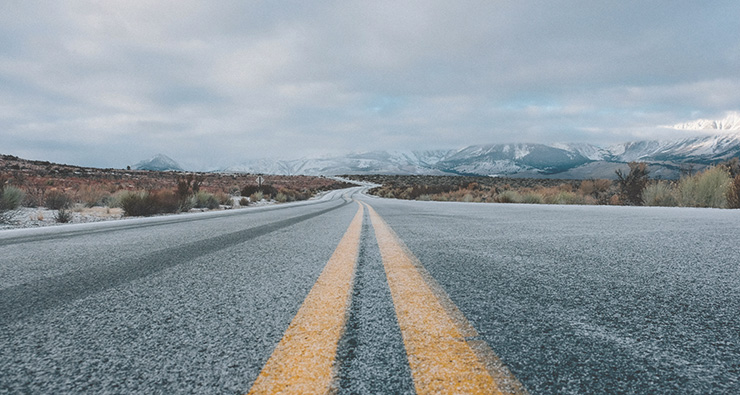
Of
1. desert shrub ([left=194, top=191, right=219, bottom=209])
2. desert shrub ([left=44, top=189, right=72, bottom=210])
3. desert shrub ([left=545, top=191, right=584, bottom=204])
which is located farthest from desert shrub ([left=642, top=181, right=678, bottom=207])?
desert shrub ([left=44, top=189, right=72, bottom=210])

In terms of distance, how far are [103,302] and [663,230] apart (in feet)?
13.4

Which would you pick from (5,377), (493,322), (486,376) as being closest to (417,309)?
(493,322)

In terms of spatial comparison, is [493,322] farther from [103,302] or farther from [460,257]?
[103,302]

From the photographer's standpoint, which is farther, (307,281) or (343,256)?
(343,256)

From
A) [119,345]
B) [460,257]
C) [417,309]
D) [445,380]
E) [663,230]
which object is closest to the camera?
[445,380]

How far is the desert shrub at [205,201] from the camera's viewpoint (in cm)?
1405

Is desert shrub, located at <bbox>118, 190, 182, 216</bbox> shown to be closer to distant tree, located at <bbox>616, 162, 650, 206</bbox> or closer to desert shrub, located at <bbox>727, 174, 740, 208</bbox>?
desert shrub, located at <bbox>727, 174, 740, 208</bbox>

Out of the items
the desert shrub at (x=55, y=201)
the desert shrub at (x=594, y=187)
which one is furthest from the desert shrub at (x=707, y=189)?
the desert shrub at (x=55, y=201)

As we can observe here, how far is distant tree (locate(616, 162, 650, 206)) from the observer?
1170 centimetres

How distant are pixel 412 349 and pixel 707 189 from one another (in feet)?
37.5

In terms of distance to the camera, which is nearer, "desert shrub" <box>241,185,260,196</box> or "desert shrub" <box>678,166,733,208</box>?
"desert shrub" <box>678,166,733,208</box>

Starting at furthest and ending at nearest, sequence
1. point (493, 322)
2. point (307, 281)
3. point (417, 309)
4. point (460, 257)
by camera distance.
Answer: point (460, 257), point (307, 281), point (417, 309), point (493, 322)

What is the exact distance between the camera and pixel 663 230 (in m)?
3.06

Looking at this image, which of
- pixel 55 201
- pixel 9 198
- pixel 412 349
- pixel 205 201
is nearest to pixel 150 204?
pixel 55 201
